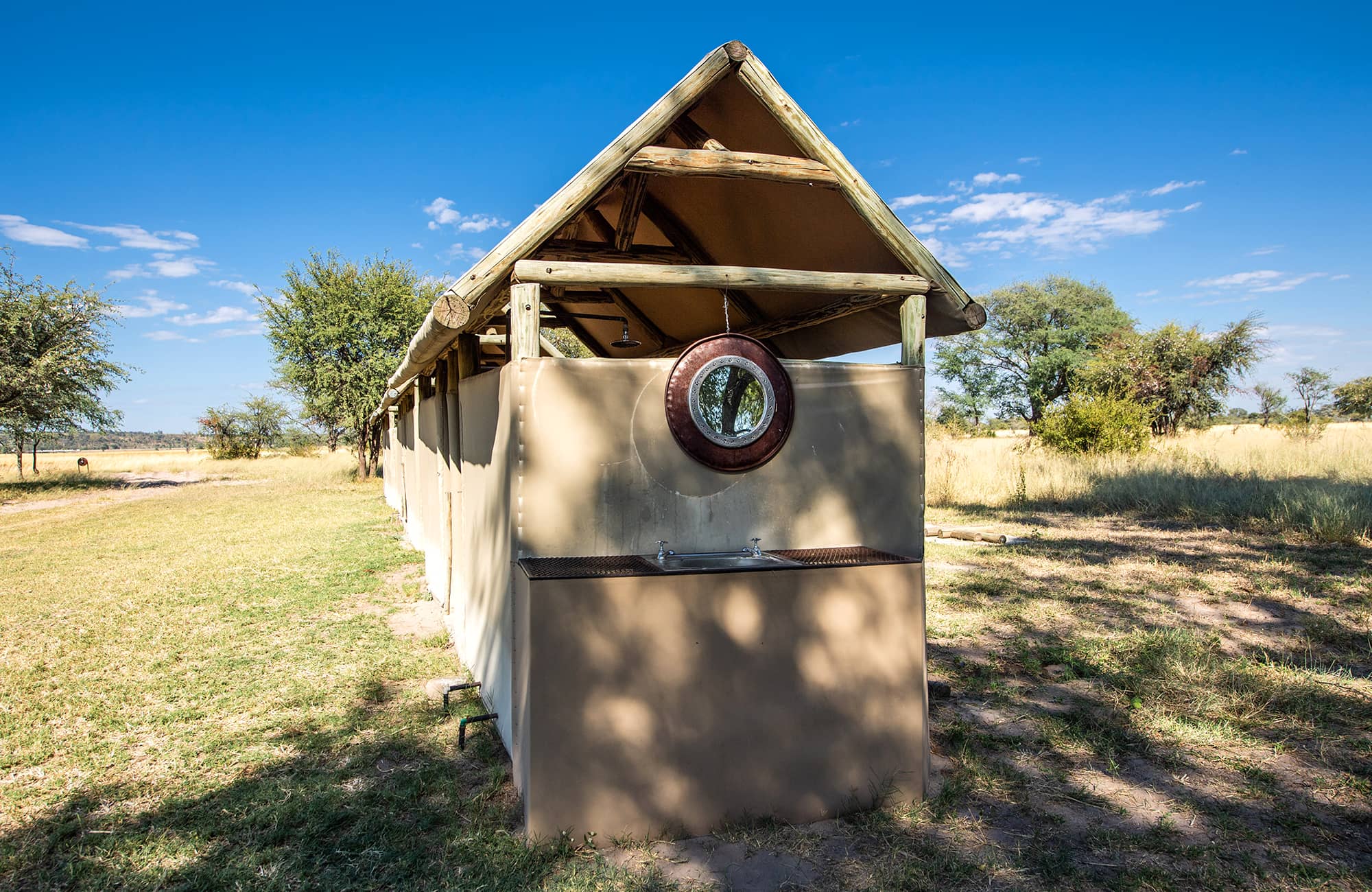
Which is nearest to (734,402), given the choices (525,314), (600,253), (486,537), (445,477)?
(525,314)

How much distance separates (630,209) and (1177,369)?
2339cm

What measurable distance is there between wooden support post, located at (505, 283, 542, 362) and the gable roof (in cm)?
14

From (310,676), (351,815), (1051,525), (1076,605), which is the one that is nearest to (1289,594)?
(1076,605)

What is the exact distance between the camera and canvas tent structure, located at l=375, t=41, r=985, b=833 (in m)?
3.08

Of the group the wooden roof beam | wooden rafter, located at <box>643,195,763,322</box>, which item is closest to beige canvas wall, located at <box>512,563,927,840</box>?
the wooden roof beam

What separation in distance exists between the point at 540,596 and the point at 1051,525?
1059 cm

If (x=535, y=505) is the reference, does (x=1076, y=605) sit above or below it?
below

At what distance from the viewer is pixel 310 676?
521 centimetres

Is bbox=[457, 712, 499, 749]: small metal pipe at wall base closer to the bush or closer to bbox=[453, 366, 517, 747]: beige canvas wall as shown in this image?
bbox=[453, 366, 517, 747]: beige canvas wall

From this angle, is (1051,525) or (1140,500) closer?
(1051,525)

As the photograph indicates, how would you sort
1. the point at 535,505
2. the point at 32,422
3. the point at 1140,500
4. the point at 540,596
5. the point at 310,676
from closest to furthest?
the point at 540,596, the point at 535,505, the point at 310,676, the point at 1140,500, the point at 32,422

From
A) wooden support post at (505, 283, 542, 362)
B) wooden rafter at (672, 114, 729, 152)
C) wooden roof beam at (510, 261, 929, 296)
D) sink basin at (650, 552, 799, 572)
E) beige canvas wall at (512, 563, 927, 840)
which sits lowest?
beige canvas wall at (512, 563, 927, 840)

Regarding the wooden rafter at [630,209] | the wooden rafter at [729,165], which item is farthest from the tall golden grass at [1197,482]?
the wooden rafter at [630,209]

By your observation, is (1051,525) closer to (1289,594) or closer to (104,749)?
(1289,594)
